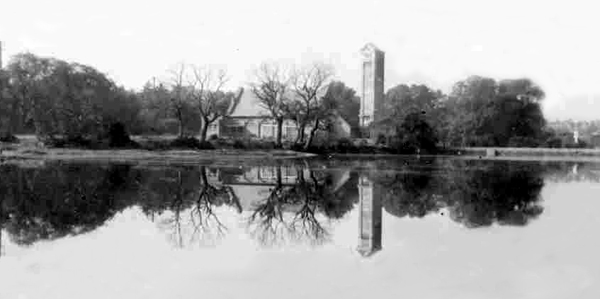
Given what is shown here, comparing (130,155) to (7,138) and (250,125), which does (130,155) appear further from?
(250,125)

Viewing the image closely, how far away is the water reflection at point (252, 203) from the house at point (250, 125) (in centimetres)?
4636

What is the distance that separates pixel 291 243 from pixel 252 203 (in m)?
6.63

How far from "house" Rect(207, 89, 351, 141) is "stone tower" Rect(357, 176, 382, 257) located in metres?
50.8

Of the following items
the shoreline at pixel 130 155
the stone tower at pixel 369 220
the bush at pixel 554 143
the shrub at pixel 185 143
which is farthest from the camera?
the bush at pixel 554 143

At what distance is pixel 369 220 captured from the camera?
14.4 m

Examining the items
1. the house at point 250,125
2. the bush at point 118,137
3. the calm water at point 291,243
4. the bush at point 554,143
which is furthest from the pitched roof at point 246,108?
the calm water at point 291,243

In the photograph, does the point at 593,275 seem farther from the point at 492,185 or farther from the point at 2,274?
the point at 492,185

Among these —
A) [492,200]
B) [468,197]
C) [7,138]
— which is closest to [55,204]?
[468,197]

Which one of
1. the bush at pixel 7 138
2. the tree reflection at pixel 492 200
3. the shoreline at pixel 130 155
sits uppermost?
the bush at pixel 7 138

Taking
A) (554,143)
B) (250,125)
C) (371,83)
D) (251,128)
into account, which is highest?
(371,83)

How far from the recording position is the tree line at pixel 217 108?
170 feet

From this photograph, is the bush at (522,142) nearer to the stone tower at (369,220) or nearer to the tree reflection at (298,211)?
the tree reflection at (298,211)

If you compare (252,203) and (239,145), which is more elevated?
(239,145)

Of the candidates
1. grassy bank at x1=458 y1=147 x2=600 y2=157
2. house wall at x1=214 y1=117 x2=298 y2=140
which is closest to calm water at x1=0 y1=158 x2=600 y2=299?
grassy bank at x1=458 y1=147 x2=600 y2=157
